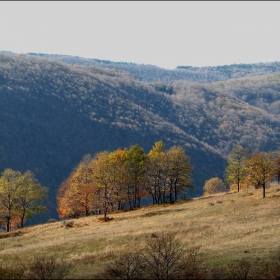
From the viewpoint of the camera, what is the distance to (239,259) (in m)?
23.4

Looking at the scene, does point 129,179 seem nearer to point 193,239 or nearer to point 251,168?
point 251,168

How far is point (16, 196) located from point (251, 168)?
40437 millimetres

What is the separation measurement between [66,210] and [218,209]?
35.4 metres

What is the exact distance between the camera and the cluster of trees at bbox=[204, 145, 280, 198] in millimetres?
53575

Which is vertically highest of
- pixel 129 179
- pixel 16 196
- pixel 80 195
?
pixel 129 179

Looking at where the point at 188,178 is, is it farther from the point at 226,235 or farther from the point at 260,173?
the point at 226,235

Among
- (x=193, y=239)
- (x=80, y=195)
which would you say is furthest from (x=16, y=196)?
(x=193, y=239)

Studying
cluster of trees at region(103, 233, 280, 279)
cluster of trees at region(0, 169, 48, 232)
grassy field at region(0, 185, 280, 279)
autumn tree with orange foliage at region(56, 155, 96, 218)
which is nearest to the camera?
cluster of trees at region(103, 233, 280, 279)

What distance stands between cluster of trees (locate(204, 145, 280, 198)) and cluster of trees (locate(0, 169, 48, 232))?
3747cm

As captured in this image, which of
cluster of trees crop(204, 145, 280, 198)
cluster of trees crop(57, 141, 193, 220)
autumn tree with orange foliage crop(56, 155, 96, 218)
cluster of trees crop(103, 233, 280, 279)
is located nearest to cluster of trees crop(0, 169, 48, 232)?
autumn tree with orange foliage crop(56, 155, 96, 218)

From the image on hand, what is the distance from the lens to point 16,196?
6525 centimetres

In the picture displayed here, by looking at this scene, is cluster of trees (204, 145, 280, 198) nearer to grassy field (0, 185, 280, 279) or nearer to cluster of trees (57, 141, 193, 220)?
grassy field (0, 185, 280, 279)

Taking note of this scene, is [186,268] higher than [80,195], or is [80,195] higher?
[186,268]

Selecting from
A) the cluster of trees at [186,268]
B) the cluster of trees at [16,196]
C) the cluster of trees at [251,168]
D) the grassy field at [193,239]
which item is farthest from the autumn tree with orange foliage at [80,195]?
the cluster of trees at [186,268]
